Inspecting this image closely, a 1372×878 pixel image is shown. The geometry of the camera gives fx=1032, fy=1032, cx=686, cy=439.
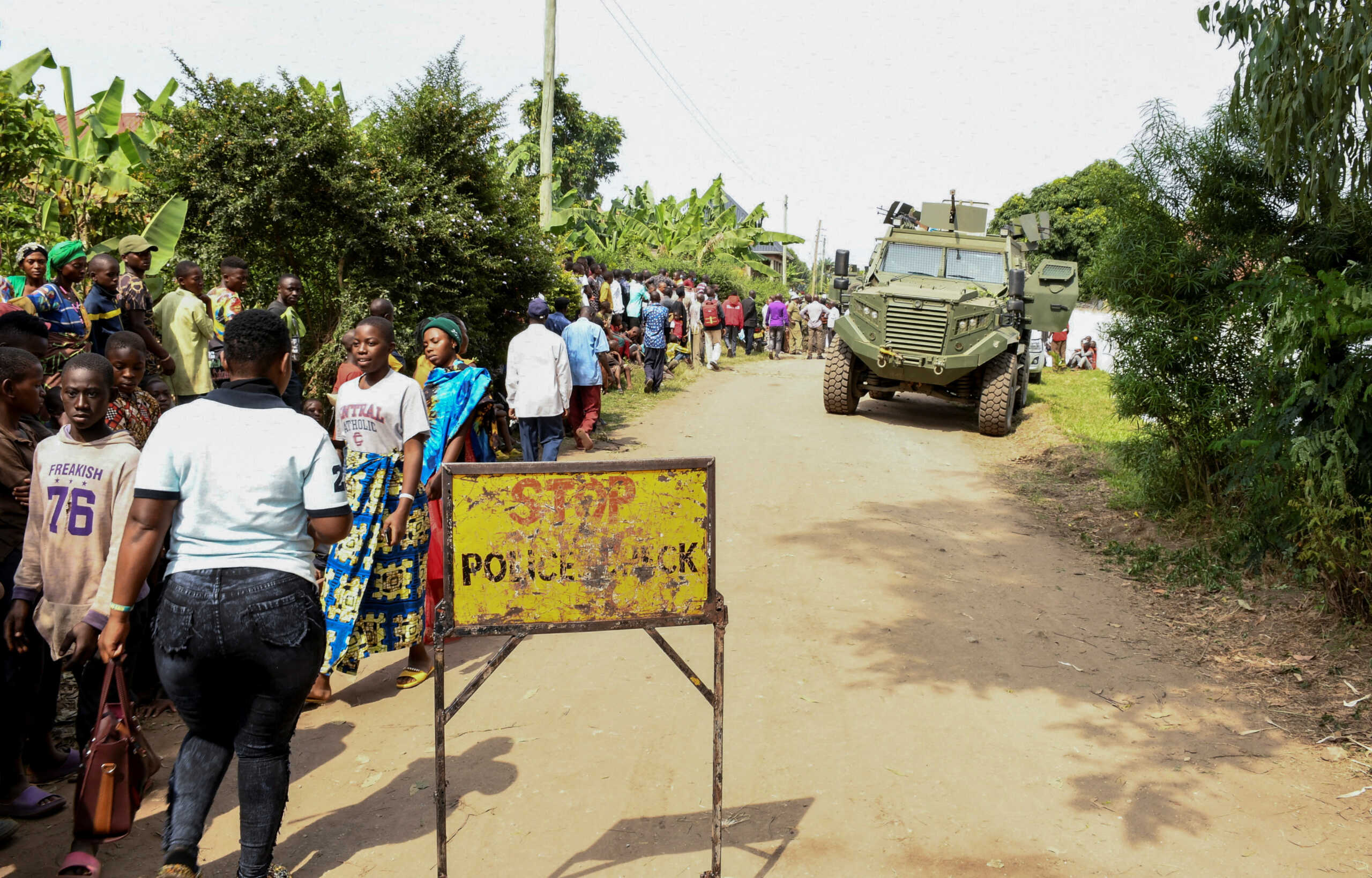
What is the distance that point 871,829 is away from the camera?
3.66 metres

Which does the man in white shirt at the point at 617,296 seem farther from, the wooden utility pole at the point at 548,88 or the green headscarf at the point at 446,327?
the green headscarf at the point at 446,327

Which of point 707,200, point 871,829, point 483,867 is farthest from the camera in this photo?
point 707,200

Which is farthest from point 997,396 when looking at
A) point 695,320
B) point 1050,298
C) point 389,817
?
point 389,817

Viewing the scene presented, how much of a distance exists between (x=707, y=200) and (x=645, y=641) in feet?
82.1

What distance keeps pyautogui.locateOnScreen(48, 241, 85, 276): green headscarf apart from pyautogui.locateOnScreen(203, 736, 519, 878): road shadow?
4.11m

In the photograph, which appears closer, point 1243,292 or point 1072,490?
point 1243,292

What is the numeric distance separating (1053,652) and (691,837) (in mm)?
2777

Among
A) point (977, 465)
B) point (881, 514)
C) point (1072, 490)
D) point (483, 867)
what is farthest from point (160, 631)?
point (977, 465)

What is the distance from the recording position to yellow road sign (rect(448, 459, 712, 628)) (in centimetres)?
299

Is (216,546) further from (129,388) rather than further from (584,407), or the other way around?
(584,407)

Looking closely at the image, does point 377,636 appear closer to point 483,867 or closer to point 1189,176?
point 483,867

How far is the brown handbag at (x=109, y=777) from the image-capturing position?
2939mm

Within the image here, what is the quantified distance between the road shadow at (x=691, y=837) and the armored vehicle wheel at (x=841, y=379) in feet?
32.3

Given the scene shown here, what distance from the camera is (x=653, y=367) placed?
49.0 feet
